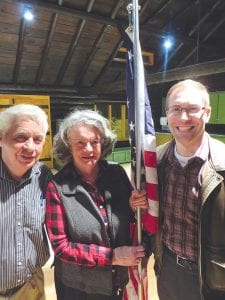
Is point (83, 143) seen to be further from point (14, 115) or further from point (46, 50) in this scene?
point (46, 50)

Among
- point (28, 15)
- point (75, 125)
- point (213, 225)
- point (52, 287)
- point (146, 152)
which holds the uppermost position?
point (28, 15)

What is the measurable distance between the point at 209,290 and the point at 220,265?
0.18 m

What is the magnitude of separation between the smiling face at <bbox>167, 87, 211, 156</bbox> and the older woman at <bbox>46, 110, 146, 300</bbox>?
15.5 inches

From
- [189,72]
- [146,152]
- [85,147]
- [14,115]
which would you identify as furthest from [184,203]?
[189,72]

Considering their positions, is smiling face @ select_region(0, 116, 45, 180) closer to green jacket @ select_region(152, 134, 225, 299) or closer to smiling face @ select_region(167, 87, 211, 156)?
smiling face @ select_region(167, 87, 211, 156)

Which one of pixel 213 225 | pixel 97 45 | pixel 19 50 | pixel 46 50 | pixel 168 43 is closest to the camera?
pixel 213 225

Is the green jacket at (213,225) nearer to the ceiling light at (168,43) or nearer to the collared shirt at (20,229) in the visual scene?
the collared shirt at (20,229)

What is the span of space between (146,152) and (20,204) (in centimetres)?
74

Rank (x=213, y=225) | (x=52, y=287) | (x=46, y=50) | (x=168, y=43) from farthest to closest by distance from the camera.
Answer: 1. (x=168, y=43)
2. (x=46, y=50)
3. (x=52, y=287)
4. (x=213, y=225)

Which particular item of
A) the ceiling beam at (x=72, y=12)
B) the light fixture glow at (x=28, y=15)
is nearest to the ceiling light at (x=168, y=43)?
the ceiling beam at (x=72, y=12)

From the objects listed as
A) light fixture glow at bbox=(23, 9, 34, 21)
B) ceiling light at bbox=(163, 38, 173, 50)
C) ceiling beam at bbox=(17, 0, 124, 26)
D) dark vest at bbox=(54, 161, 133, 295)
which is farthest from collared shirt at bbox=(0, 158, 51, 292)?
ceiling light at bbox=(163, 38, 173, 50)

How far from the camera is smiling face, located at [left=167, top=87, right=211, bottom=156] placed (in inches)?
53.9

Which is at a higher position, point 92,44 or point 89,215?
point 92,44

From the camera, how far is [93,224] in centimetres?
143
